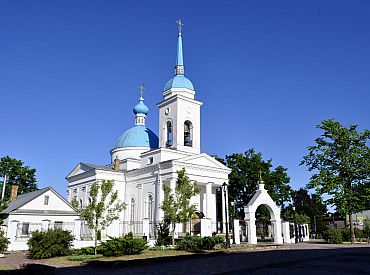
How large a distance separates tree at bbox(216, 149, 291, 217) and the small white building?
864 inches

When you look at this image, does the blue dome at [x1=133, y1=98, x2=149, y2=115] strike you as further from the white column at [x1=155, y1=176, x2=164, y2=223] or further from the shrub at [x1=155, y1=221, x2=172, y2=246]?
the shrub at [x1=155, y1=221, x2=172, y2=246]

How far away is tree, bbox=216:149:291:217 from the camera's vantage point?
47.1 meters

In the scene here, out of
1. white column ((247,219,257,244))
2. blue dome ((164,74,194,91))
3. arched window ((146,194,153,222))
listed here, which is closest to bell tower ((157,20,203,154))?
blue dome ((164,74,194,91))

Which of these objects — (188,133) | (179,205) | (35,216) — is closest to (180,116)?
(188,133)

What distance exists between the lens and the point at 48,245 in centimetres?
2177

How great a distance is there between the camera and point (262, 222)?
151ft

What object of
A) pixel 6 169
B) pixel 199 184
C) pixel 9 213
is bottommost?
pixel 9 213

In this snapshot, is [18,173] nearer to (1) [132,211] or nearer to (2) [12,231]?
(1) [132,211]

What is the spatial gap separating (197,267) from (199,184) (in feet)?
81.4

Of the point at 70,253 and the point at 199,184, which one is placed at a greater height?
the point at 199,184

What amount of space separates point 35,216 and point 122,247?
15850mm

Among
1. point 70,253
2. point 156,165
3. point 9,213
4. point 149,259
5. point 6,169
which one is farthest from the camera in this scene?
point 6,169

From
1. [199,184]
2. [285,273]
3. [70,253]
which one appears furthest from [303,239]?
[285,273]

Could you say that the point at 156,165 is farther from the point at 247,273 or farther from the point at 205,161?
the point at 247,273
